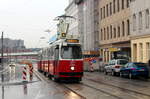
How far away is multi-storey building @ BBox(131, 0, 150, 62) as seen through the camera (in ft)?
143

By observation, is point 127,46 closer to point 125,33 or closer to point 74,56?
point 125,33

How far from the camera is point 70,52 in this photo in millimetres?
27750

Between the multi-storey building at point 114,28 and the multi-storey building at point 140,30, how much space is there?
10.1 ft

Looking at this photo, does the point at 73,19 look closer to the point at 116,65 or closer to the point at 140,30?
the point at 140,30

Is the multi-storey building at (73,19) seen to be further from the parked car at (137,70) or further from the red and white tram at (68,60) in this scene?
the red and white tram at (68,60)

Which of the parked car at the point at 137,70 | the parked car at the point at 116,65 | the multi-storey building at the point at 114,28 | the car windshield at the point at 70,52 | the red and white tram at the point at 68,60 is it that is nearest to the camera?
the red and white tram at the point at 68,60

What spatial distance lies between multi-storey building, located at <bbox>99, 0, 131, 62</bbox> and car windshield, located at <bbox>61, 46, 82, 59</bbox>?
24887 millimetres

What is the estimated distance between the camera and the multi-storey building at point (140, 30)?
43.6 metres

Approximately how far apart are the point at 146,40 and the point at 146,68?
9.21m

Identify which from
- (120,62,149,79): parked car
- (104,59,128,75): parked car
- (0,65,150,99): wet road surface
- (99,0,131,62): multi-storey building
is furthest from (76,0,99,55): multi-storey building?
(0,65,150,99): wet road surface

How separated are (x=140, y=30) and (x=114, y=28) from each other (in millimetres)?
14168

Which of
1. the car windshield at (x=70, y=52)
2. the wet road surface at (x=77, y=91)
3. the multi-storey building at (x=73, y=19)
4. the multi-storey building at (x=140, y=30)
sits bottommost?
the wet road surface at (x=77, y=91)

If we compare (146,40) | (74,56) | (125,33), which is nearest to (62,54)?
(74,56)

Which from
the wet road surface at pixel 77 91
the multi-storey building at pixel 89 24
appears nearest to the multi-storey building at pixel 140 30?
the wet road surface at pixel 77 91
